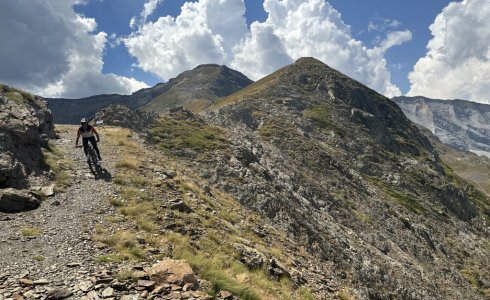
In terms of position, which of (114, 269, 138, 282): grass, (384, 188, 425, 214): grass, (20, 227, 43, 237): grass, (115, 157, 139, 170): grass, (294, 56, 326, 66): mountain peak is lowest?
(384, 188, 425, 214): grass

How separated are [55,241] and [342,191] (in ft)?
189

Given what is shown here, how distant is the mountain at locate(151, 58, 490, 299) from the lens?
125 feet

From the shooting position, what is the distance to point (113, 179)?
2375 cm

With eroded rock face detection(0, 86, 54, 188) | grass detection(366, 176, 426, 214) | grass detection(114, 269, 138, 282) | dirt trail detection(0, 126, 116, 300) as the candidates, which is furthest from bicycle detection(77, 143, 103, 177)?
grass detection(366, 176, 426, 214)

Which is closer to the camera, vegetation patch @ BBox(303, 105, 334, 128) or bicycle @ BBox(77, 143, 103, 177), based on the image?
bicycle @ BBox(77, 143, 103, 177)

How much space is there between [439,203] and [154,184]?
281 ft

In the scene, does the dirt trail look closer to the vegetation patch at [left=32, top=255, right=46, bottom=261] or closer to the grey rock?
the vegetation patch at [left=32, top=255, right=46, bottom=261]

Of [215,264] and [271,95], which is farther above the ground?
[271,95]

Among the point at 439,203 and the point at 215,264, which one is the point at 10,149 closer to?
the point at 215,264

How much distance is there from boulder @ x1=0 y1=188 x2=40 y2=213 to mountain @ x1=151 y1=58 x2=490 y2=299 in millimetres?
13539

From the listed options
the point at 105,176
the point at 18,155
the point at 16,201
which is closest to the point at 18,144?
the point at 18,155

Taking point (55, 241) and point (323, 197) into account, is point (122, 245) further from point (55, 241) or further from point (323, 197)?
point (323, 197)

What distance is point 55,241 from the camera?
48.2 feet

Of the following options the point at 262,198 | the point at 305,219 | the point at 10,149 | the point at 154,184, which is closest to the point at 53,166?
the point at 10,149
